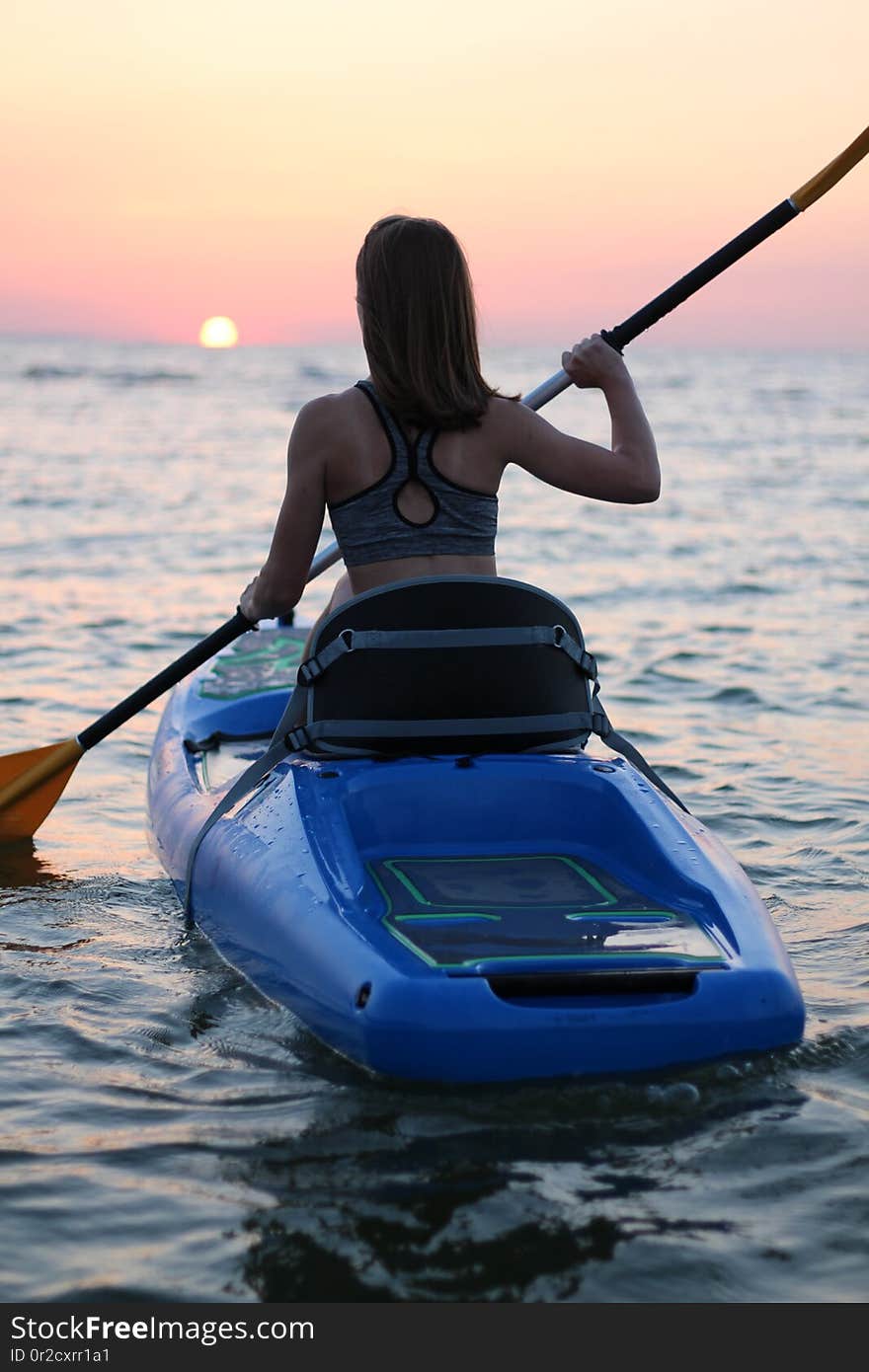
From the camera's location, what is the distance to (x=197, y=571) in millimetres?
10516

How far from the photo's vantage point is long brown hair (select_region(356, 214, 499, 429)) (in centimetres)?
318

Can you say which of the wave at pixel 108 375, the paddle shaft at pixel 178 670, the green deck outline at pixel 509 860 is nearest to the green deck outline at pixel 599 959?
the green deck outline at pixel 509 860

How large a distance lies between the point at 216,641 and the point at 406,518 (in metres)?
1.06

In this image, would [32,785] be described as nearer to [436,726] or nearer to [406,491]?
[436,726]

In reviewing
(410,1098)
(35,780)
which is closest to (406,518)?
(410,1098)

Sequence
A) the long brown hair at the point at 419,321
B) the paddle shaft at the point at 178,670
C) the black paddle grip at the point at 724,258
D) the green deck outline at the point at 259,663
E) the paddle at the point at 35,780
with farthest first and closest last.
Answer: the green deck outline at the point at 259,663 → the paddle at the point at 35,780 → the paddle shaft at the point at 178,670 → the black paddle grip at the point at 724,258 → the long brown hair at the point at 419,321

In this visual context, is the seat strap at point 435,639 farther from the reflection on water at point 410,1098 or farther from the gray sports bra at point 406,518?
the reflection on water at point 410,1098

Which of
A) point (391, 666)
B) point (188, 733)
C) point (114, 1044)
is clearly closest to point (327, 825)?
point (391, 666)

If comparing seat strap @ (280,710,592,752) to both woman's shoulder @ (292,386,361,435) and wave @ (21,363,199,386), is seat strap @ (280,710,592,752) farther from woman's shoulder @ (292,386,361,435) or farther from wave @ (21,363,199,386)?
wave @ (21,363,199,386)

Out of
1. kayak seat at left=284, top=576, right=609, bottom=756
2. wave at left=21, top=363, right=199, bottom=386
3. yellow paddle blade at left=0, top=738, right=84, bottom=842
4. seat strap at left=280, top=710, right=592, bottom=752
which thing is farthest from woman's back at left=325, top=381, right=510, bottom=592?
wave at left=21, top=363, right=199, bottom=386

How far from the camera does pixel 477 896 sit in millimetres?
3086

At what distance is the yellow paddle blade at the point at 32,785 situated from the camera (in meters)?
4.81

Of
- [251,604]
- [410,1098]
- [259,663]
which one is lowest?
[410,1098]

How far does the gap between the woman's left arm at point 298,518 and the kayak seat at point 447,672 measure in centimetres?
22
